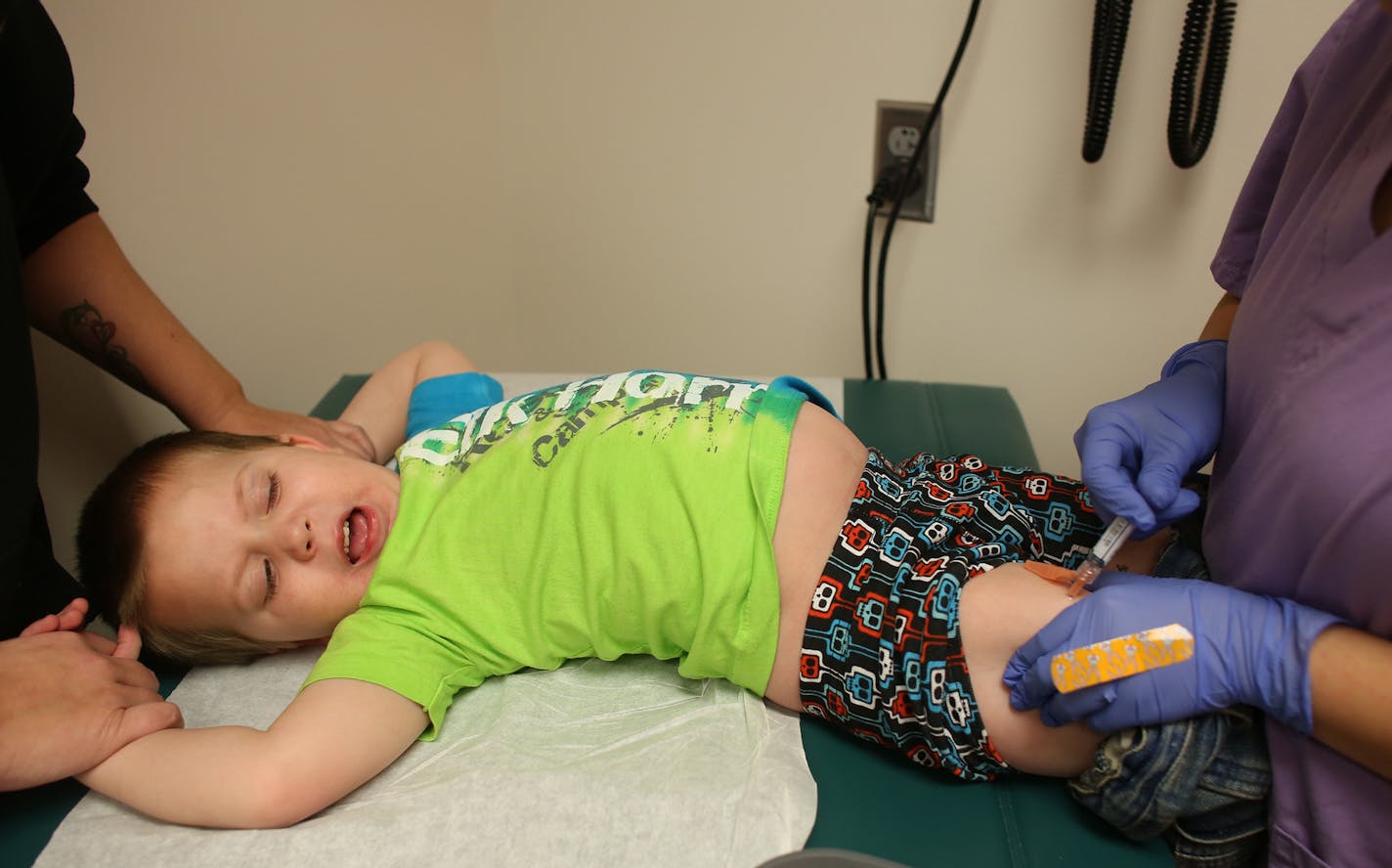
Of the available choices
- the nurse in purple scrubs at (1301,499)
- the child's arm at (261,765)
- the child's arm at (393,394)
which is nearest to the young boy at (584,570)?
the child's arm at (261,765)

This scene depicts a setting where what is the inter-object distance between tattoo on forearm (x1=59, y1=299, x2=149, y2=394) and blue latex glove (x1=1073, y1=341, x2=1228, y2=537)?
117 centimetres

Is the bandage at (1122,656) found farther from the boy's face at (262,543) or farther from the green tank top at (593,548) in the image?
the boy's face at (262,543)

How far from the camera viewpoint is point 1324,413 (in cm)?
71

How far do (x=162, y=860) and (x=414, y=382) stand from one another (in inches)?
29.6

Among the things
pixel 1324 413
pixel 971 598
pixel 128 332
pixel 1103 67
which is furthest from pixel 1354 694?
pixel 128 332

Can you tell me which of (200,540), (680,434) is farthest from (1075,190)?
(200,540)

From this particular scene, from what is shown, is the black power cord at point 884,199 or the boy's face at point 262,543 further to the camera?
the black power cord at point 884,199

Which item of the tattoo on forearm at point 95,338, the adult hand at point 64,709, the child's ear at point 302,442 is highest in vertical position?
the tattoo on forearm at point 95,338

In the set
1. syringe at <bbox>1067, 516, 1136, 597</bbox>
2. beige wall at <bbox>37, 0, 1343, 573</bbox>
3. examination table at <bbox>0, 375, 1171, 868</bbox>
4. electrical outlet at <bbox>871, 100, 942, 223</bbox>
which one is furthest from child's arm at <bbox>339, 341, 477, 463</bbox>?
syringe at <bbox>1067, 516, 1136, 597</bbox>

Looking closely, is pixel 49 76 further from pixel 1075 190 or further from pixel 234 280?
pixel 1075 190

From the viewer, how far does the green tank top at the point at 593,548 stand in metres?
0.97

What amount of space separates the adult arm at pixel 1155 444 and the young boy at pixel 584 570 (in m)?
0.11

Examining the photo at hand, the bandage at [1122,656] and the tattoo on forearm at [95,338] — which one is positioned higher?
the tattoo on forearm at [95,338]

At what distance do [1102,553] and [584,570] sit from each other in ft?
1.73
